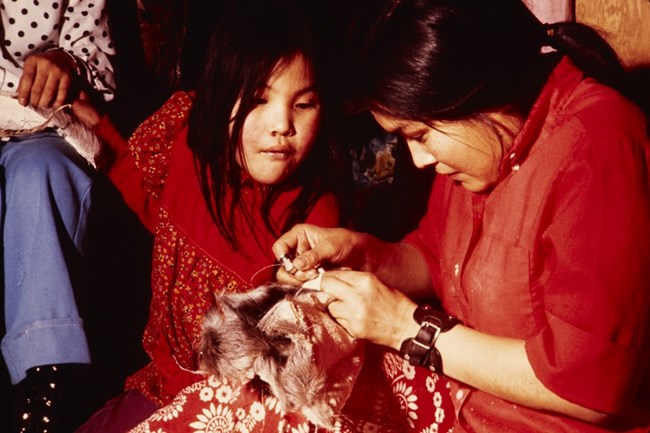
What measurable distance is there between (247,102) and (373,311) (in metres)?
0.70

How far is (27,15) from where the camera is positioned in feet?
7.73

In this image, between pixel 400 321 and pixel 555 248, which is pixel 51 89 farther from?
pixel 555 248

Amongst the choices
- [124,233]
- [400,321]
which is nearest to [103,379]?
[124,233]

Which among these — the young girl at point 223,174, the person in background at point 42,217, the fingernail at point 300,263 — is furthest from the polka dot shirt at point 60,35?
the fingernail at point 300,263

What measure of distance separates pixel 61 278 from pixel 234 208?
539 millimetres

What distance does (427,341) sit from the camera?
4.84ft

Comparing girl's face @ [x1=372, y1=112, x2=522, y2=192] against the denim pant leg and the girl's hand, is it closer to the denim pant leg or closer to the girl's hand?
the girl's hand

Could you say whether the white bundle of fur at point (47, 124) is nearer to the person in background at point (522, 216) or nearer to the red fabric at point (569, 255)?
the person in background at point (522, 216)

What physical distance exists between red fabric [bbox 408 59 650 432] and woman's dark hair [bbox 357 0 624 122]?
56mm

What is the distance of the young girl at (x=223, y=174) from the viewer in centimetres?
188

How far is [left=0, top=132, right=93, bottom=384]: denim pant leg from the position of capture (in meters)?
1.92

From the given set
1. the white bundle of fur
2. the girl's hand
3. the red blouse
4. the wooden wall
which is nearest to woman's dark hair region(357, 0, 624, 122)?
the girl's hand

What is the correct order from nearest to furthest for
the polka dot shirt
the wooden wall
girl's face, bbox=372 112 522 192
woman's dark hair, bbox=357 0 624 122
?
woman's dark hair, bbox=357 0 624 122 → girl's face, bbox=372 112 522 192 → the wooden wall → the polka dot shirt

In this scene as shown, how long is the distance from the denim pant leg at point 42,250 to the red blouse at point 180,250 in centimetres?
20
